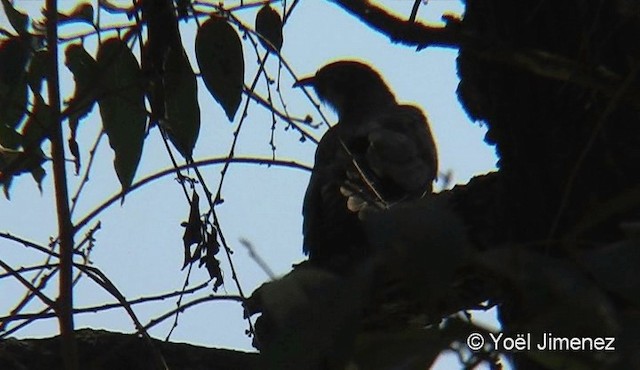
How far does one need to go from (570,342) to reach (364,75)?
8.27 metres

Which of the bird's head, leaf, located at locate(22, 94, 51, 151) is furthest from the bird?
leaf, located at locate(22, 94, 51, 151)

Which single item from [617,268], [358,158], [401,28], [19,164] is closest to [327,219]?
[358,158]

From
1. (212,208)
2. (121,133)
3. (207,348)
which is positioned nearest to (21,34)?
(121,133)

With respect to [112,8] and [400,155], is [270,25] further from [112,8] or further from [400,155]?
[400,155]

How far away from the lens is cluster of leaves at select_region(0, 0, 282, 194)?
234 centimetres

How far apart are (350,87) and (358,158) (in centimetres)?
323

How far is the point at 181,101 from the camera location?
98.3 inches

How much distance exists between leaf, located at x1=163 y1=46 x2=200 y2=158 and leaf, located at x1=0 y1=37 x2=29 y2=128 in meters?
0.30

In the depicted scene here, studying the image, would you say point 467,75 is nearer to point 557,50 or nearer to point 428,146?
point 557,50

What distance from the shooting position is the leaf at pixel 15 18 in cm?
251

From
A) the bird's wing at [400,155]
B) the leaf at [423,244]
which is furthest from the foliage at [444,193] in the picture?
the bird's wing at [400,155]

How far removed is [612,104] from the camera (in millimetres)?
1496

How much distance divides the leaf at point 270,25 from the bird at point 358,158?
2.69 ft

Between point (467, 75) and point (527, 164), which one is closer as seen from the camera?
point (527, 164)
